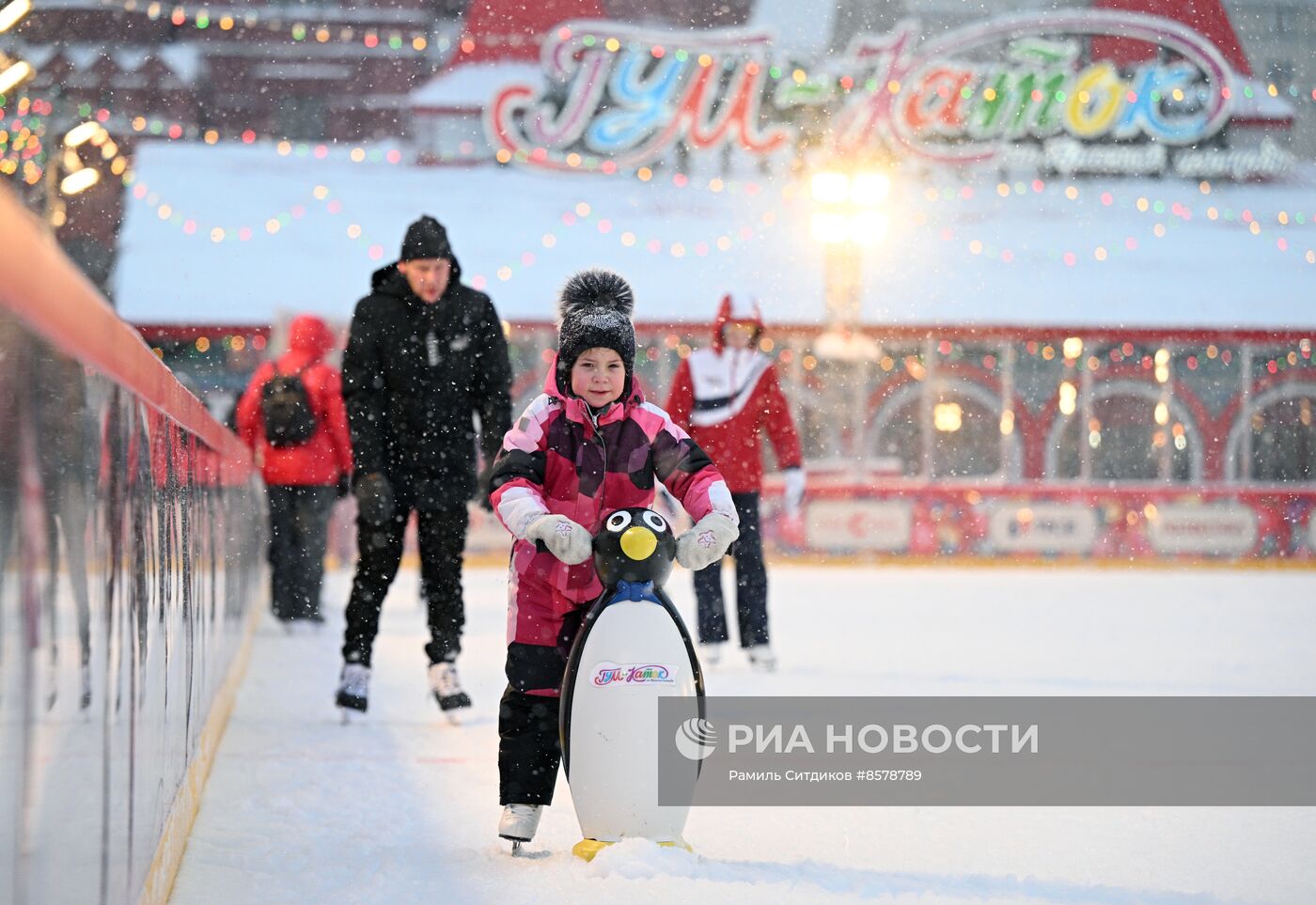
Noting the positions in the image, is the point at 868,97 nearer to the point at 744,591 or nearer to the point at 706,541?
the point at 744,591

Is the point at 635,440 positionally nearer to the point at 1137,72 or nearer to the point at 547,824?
the point at 547,824

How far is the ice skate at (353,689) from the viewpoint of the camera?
5258 millimetres

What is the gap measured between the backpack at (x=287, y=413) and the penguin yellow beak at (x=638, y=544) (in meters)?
5.40

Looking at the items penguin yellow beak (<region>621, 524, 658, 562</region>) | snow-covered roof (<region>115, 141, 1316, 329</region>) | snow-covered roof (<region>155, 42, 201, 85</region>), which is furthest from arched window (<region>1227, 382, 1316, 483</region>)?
snow-covered roof (<region>155, 42, 201, 85</region>)

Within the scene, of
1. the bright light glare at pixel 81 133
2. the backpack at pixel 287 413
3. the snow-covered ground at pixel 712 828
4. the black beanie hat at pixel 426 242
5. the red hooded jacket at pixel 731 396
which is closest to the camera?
the snow-covered ground at pixel 712 828

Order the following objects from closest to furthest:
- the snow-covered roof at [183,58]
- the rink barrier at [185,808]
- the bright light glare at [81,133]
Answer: the rink barrier at [185,808], the bright light glare at [81,133], the snow-covered roof at [183,58]

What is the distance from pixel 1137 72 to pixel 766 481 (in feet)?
33.2

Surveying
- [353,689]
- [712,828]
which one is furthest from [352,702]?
[712,828]

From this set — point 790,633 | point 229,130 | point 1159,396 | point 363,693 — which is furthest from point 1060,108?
point 363,693

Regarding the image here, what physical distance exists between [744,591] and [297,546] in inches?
106

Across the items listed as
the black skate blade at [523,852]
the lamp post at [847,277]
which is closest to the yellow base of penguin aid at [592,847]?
the black skate blade at [523,852]

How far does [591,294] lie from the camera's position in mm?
3617

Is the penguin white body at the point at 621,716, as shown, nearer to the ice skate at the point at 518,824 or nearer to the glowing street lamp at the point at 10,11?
the ice skate at the point at 518,824

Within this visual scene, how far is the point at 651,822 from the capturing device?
3287 millimetres
